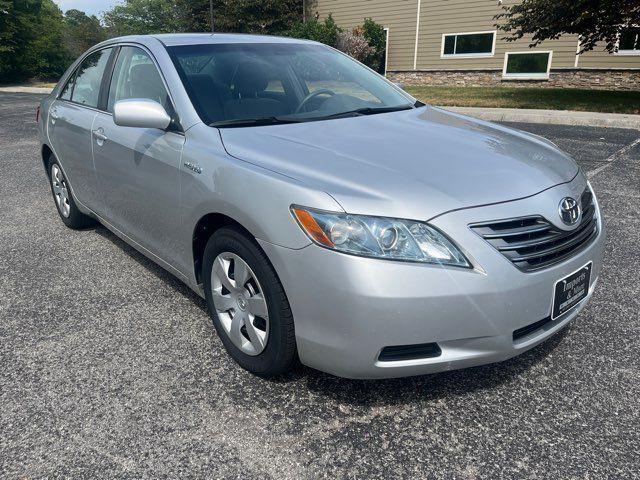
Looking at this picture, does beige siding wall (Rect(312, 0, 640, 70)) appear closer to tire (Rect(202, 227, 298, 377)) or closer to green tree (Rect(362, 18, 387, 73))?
green tree (Rect(362, 18, 387, 73))

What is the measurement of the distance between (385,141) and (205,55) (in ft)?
4.39

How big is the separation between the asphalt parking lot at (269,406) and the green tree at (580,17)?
11.4 metres

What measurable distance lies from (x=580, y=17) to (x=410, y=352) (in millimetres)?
13332

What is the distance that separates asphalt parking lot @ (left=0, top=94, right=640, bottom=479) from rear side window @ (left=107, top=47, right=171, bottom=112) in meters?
1.28

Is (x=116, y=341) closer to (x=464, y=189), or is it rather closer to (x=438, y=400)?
(x=438, y=400)

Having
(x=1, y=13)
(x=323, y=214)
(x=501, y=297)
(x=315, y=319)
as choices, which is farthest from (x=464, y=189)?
(x=1, y=13)

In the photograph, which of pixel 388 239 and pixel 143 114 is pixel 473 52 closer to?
pixel 143 114

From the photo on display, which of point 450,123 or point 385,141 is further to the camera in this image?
point 450,123

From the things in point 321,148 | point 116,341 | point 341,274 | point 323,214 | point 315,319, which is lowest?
point 116,341

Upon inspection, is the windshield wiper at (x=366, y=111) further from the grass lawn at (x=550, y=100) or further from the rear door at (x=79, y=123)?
the grass lawn at (x=550, y=100)

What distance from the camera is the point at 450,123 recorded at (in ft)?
10.0

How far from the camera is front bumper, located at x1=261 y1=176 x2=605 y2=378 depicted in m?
1.88

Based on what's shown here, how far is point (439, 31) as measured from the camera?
2062 cm

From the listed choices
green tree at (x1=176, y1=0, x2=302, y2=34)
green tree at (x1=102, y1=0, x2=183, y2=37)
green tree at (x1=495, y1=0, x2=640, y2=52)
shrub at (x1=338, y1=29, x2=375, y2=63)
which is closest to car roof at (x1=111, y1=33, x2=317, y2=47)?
green tree at (x1=495, y1=0, x2=640, y2=52)
